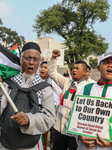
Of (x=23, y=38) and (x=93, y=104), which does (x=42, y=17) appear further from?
(x=93, y=104)

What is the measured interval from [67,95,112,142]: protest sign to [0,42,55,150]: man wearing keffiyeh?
0.29 metres

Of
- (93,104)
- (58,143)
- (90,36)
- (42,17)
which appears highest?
(42,17)

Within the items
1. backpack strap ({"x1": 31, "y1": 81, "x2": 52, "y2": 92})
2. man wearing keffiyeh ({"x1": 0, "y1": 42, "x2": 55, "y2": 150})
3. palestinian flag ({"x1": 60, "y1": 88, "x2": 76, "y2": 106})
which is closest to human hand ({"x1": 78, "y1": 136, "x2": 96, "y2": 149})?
man wearing keffiyeh ({"x1": 0, "y1": 42, "x2": 55, "y2": 150})

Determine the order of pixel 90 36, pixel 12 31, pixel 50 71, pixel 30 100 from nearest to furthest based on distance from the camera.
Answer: pixel 30 100 → pixel 50 71 → pixel 90 36 → pixel 12 31

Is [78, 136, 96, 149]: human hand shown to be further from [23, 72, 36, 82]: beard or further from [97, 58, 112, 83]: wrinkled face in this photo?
[23, 72, 36, 82]: beard

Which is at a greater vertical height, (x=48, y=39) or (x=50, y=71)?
(x=48, y=39)

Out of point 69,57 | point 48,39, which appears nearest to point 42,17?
point 69,57

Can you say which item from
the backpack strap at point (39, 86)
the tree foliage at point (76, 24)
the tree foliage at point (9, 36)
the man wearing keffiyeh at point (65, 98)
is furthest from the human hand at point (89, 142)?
the tree foliage at point (9, 36)

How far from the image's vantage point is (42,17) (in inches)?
995

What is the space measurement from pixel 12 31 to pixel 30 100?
38961mm

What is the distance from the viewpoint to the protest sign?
1777 mm

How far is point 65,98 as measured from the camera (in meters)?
3.33

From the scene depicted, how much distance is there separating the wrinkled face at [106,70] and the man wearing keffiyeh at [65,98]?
1142 mm

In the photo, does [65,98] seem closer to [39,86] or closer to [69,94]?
[69,94]
